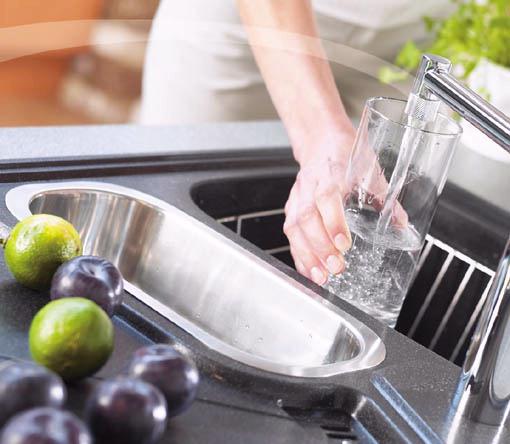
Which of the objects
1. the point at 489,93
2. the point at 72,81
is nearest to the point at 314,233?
the point at 489,93

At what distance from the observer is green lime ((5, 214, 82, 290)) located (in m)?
0.71

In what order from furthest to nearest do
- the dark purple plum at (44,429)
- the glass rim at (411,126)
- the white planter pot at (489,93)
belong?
the white planter pot at (489,93) → the glass rim at (411,126) → the dark purple plum at (44,429)

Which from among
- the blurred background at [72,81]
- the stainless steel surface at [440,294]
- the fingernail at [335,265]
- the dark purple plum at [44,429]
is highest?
the dark purple plum at [44,429]

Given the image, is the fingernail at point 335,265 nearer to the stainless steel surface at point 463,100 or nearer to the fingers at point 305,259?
the fingers at point 305,259

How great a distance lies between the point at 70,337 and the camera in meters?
0.59

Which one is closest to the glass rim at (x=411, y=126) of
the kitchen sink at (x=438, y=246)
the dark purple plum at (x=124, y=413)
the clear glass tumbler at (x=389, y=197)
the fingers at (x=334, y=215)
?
the clear glass tumbler at (x=389, y=197)

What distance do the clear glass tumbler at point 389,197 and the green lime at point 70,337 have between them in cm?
31

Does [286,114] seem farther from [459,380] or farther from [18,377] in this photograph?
[18,377]

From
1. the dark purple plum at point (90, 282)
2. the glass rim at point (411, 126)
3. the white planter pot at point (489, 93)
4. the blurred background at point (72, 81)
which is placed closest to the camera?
the dark purple plum at point (90, 282)

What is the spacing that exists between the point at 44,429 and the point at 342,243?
448mm

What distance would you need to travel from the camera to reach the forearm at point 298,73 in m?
1.03

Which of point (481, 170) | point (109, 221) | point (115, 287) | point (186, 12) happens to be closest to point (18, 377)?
point (115, 287)

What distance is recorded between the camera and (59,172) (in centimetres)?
94

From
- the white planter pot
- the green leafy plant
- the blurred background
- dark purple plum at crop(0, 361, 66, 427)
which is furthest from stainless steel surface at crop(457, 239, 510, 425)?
the blurred background
